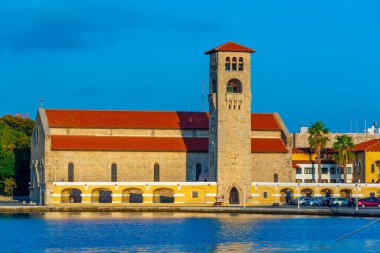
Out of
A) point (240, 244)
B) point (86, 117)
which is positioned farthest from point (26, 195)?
point (240, 244)

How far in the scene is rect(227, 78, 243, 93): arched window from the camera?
11450 cm

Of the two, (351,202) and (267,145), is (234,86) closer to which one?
(267,145)

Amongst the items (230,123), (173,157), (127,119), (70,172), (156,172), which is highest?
(127,119)

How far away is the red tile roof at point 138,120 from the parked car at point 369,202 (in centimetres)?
1774

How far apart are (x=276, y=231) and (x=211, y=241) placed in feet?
28.2

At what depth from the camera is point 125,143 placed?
383ft

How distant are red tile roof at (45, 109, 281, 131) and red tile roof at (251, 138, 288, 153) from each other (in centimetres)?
137

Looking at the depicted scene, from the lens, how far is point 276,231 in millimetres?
84062

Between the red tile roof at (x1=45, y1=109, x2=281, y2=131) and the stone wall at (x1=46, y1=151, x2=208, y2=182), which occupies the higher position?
the red tile roof at (x1=45, y1=109, x2=281, y2=131)

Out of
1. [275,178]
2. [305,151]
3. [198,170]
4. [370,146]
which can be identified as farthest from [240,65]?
[305,151]

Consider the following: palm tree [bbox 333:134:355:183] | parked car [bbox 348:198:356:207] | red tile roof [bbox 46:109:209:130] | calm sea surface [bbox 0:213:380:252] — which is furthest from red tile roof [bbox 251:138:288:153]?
calm sea surface [bbox 0:213:380:252]

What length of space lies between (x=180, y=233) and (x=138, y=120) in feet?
126

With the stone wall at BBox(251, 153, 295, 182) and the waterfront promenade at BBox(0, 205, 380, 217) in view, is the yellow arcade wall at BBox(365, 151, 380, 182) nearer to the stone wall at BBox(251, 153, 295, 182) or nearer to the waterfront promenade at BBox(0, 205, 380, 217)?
the stone wall at BBox(251, 153, 295, 182)

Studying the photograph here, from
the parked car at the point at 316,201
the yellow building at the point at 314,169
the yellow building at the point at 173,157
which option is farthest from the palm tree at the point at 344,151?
the parked car at the point at 316,201
